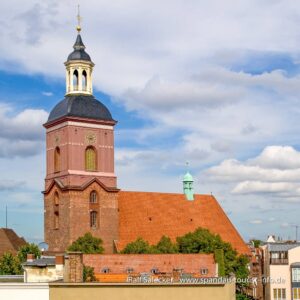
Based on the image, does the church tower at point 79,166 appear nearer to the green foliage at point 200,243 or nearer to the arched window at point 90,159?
the arched window at point 90,159

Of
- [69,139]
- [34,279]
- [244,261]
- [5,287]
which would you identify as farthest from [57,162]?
[5,287]

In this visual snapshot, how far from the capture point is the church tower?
84.1 metres

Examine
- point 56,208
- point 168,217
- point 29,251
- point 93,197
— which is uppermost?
point 93,197

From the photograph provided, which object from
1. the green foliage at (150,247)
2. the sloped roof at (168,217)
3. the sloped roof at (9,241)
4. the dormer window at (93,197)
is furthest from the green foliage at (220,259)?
the sloped roof at (9,241)

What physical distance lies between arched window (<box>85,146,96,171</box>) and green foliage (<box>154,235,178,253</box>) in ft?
37.3

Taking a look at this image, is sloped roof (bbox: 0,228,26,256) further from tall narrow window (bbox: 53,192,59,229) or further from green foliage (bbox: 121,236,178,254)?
green foliage (bbox: 121,236,178,254)

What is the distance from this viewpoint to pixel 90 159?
86500 mm

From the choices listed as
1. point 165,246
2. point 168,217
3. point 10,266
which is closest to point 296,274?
point 168,217

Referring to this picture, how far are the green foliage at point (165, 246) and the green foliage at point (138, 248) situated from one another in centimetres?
118

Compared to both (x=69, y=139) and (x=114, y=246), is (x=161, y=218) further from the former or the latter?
(x=69, y=139)

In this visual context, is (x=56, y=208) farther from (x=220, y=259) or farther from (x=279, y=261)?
(x=279, y=261)

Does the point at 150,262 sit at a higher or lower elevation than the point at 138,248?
lower

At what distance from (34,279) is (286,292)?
56284 mm

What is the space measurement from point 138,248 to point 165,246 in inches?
151
